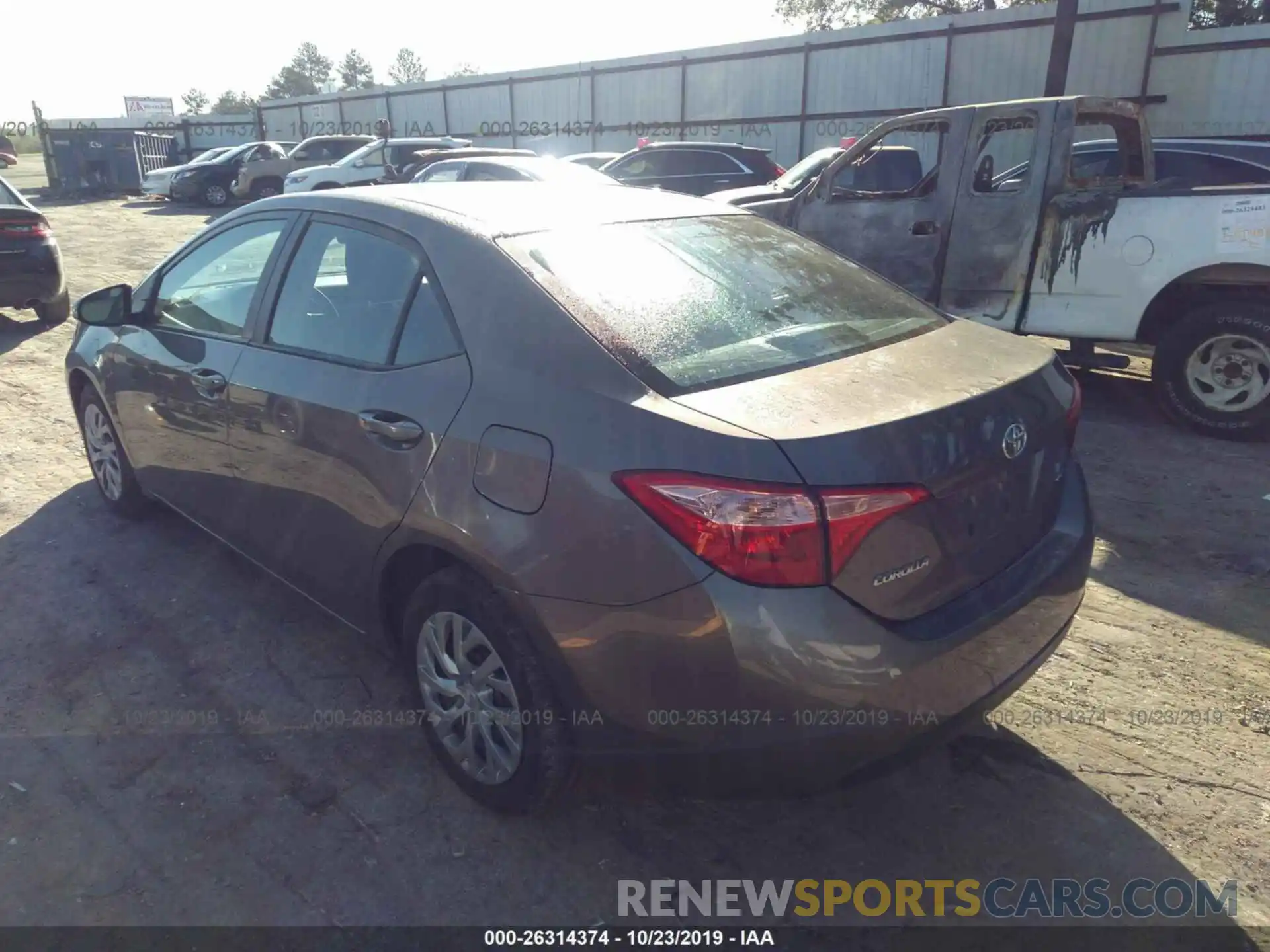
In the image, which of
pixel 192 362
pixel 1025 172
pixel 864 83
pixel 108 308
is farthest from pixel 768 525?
pixel 864 83

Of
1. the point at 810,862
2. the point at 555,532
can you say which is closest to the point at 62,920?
the point at 555,532

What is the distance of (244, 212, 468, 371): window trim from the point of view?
2.69m

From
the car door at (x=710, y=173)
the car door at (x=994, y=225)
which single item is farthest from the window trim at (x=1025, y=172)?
the car door at (x=710, y=173)

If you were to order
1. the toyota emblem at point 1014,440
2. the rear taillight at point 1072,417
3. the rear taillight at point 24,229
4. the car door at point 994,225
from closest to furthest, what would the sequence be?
the toyota emblem at point 1014,440 → the rear taillight at point 1072,417 → the car door at point 994,225 → the rear taillight at point 24,229

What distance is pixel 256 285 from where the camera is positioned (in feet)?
11.3

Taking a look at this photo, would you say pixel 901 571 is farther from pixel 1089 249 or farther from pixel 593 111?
pixel 593 111

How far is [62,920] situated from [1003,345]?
3039mm

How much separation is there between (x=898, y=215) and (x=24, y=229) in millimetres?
7764

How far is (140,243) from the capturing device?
15.9 metres

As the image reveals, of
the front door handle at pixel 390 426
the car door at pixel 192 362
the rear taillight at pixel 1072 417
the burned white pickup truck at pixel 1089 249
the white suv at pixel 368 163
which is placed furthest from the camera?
the white suv at pixel 368 163

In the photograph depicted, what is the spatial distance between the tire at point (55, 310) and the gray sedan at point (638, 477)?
7.10 m

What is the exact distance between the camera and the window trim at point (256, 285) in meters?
3.35

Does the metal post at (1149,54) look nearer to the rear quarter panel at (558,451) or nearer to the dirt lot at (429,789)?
the dirt lot at (429,789)

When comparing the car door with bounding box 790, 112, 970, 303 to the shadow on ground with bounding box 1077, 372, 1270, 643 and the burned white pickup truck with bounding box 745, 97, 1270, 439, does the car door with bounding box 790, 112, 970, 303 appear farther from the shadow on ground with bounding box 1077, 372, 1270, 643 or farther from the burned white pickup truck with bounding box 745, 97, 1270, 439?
the shadow on ground with bounding box 1077, 372, 1270, 643
